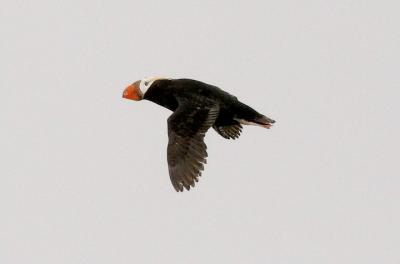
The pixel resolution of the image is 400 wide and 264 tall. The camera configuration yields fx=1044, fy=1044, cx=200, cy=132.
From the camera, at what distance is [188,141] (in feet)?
49.1

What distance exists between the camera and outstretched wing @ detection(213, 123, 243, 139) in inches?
647

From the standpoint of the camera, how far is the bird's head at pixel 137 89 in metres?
16.8

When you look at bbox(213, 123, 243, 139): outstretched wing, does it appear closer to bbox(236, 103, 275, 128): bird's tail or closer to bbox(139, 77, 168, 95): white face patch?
bbox(236, 103, 275, 128): bird's tail

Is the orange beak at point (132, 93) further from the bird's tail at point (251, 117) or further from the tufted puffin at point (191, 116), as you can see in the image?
the bird's tail at point (251, 117)

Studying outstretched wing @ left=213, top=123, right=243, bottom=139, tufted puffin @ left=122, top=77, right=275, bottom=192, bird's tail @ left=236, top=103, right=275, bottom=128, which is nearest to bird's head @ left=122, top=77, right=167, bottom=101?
tufted puffin @ left=122, top=77, right=275, bottom=192

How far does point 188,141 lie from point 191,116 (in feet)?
1.68

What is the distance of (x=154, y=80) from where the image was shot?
16.8 metres

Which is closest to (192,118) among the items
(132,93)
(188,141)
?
(188,141)

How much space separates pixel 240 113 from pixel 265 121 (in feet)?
1.33

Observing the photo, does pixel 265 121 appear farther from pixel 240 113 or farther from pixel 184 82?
pixel 184 82

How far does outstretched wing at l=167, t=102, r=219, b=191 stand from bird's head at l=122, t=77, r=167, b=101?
1327 millimetres

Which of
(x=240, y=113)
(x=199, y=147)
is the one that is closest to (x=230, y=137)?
(x=240, y=113)

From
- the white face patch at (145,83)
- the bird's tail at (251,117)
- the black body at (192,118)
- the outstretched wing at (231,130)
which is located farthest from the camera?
the white face patch at (145,83)

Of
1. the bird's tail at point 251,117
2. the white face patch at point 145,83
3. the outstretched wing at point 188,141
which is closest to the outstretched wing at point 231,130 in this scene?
the bird's tail at point 251,117
